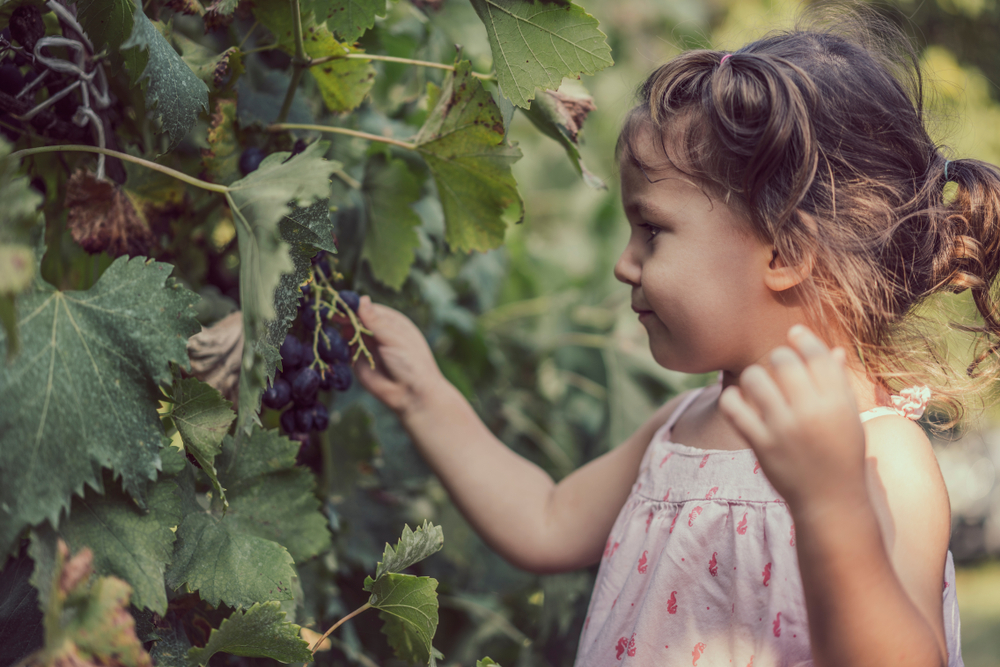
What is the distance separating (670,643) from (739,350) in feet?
1.18

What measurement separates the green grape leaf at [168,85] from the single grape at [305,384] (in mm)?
298

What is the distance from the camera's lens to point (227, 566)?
68 centimetres

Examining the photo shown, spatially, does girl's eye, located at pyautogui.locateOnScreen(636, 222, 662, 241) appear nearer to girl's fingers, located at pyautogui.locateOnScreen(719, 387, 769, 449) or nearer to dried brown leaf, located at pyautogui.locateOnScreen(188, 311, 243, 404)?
girl's fingers, located at pyautogui.locateOnScreen(719, 387, 769, 449)

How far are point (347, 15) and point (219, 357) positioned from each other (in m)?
0.39

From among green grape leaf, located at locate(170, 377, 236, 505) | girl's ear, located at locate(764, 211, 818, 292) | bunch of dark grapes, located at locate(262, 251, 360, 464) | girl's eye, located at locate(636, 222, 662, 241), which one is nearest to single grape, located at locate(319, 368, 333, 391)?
bunch of dark grapes, located at locate(262, 251, 360, 464)

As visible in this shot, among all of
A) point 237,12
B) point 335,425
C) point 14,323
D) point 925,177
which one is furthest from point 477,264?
point 14,323

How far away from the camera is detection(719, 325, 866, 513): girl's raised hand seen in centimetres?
58

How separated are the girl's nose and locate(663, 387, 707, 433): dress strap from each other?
0.24m

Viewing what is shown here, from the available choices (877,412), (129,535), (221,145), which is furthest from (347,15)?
(877,412)

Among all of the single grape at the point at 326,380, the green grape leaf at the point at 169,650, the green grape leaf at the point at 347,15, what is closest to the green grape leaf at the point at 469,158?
the green grape leaf at the point at 347,15

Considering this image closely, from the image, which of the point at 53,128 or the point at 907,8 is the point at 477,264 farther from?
the point at 907,8

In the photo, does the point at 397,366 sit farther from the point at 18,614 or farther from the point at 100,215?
the point at 18,614

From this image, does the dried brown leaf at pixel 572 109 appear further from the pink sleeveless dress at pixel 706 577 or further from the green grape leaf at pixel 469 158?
the pink sleeveless dress at pixel 706 577

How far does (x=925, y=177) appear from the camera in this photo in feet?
3.03
